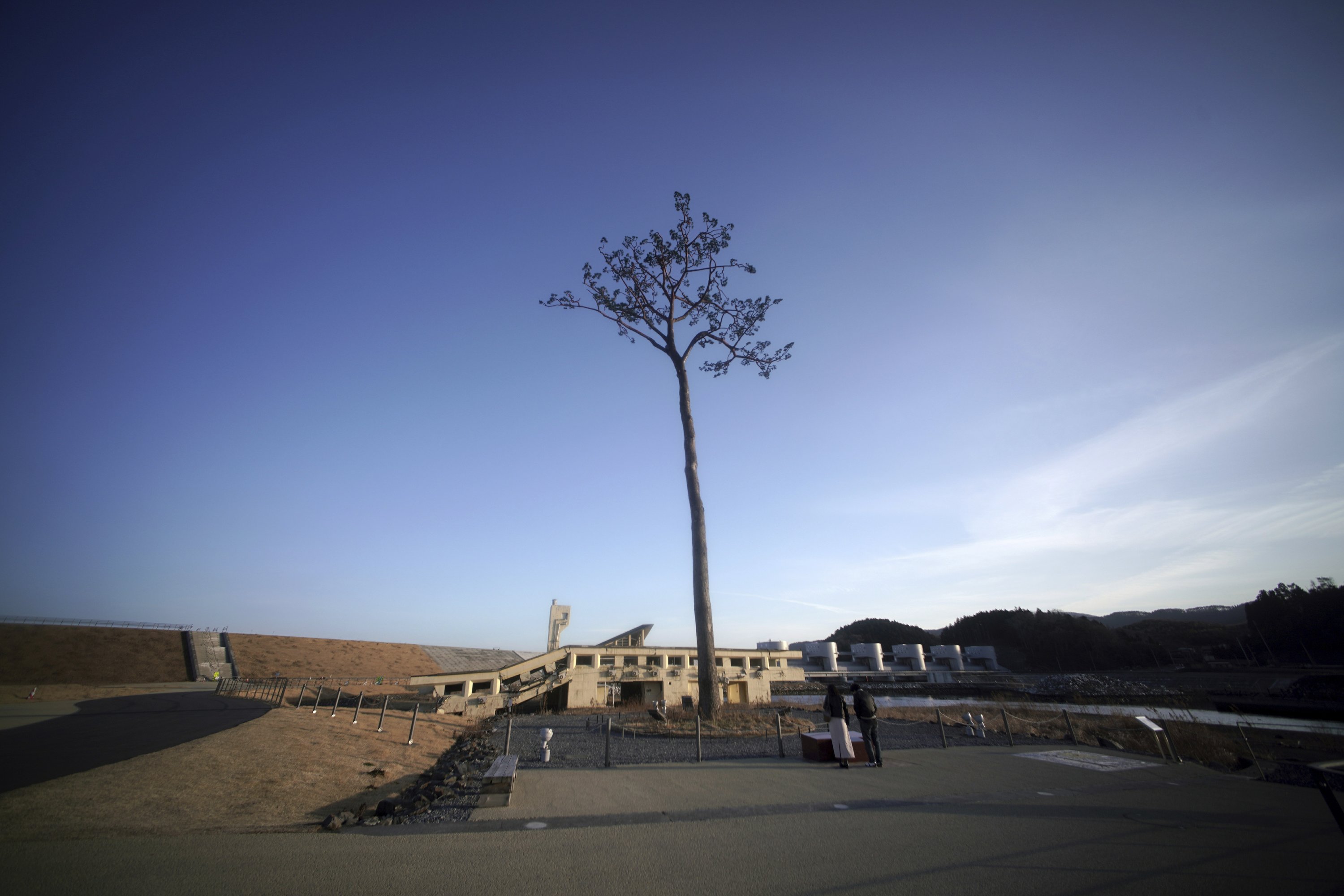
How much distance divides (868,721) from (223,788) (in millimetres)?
9751

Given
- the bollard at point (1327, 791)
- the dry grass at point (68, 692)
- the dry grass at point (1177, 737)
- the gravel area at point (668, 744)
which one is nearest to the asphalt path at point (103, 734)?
the dry grass at point (68, 692)

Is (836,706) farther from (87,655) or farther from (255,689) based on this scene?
(87,655)

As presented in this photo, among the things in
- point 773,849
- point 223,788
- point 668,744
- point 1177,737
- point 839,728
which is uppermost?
point 839,728

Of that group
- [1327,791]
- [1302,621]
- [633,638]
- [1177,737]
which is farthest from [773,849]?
[1302,621]

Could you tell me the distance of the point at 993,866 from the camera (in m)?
4.41

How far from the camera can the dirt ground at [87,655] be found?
3469cm

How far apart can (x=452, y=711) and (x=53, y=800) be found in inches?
902

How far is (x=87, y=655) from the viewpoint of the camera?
38.3 meters

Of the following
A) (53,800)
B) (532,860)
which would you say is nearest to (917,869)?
(532,860)

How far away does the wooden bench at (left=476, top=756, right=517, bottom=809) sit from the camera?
19.4ft

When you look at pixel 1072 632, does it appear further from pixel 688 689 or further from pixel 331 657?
pixel 331 657

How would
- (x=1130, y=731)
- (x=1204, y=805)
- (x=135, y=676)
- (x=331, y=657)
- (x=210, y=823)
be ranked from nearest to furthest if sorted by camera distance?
(x=210, y=823) < (x=1204, y=805) < (x=1130, y=731) < (x=135, y=676) < (x=331, y=657)

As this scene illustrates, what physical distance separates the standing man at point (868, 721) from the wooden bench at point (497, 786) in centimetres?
589

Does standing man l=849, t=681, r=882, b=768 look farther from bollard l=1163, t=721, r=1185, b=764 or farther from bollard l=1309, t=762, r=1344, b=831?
bollard l=1163, t=721, r=1185, b=764
